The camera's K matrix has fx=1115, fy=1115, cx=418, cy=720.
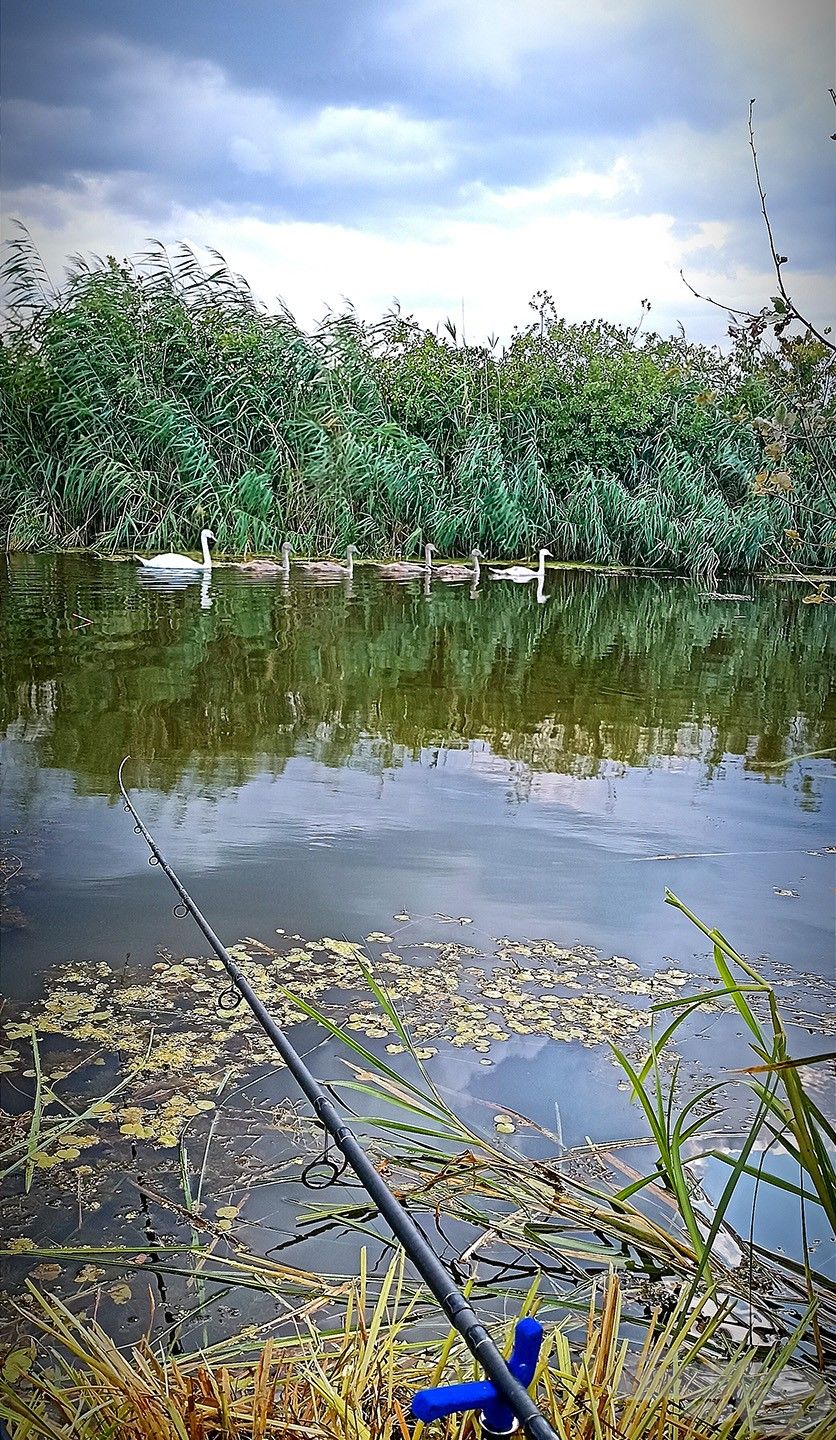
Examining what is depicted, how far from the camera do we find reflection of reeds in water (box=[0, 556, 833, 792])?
3510 mm

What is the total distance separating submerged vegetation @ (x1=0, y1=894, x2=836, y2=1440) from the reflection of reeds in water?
1.67m

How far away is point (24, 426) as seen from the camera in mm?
8008

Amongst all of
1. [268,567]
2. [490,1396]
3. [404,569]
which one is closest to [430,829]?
[490,1396]

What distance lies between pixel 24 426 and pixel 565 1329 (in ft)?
26.2

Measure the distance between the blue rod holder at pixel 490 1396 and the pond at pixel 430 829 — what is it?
803 millimetres

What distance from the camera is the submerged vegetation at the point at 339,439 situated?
26.0ft

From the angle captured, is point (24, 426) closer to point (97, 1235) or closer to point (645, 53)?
point (645, 53)

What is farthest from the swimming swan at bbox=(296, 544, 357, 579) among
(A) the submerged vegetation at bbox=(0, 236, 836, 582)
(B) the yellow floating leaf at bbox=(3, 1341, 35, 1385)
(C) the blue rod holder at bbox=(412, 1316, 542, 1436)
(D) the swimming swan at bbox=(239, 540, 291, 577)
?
(C) the blue rod holder at bbox=(412, 1316, 542, 1436)

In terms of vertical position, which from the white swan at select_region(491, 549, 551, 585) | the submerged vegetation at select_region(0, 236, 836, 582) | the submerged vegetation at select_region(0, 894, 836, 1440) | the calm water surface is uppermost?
the submerged vegetation at select_region(0, 236, 836, 582)

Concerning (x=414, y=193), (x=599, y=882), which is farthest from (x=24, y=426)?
(x=599, y=882)

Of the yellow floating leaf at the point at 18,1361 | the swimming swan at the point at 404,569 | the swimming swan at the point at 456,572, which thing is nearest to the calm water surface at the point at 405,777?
the yellow floating leaf at the point at 18,1361

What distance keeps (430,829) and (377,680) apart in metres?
1.74

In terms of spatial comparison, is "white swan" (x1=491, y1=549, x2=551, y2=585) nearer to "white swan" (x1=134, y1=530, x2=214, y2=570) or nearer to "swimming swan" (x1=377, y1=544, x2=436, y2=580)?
"swimming swan" (x1=377, y1=544, x2=436, y2=580)

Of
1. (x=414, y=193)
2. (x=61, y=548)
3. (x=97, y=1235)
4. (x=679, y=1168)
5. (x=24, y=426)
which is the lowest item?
(x=97, y=1235)
